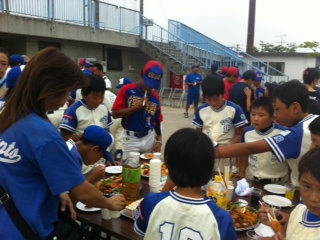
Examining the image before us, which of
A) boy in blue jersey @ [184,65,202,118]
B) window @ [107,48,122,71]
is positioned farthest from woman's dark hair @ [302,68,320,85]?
window @ [107,48,122,71]

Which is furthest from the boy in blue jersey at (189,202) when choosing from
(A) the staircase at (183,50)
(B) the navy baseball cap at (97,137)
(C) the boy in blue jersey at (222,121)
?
(A) the staircase at (183,50)

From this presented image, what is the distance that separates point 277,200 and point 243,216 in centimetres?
49

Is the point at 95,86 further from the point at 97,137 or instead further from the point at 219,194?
the point at 219,194

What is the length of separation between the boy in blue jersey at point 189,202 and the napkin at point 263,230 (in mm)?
548

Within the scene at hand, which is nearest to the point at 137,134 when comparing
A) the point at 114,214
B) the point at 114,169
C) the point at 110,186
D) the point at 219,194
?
the point at 114,169

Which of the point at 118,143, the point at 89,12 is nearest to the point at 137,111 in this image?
the point at 118,143

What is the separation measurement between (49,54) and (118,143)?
3.22 metres

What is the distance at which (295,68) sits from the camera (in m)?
19.1

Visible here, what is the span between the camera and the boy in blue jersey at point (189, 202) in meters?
1.28

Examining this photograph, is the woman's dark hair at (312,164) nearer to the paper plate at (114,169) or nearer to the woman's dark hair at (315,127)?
the woman's dark hair at (315,127)

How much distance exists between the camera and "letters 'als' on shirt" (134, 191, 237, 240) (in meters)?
1.27

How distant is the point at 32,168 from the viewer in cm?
133

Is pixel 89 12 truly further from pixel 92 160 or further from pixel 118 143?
pixel 92 160

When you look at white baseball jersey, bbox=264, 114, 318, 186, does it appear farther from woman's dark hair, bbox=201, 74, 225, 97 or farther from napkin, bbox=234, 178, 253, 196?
woman's dark hair, bbox=201, 74, 225, 97
